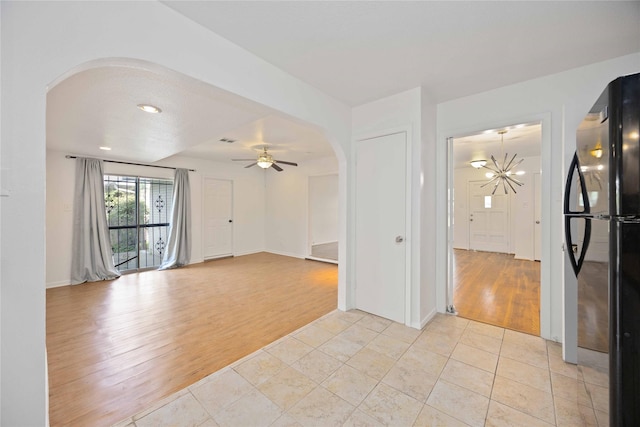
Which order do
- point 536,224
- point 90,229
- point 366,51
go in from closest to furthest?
1. point 366,51
2. point 90,229
3. point 536,224

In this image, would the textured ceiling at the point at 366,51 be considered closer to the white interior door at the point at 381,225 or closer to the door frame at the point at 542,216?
the door frame at the point at 542,216

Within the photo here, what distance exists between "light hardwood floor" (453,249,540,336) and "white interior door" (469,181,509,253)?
3.49ft

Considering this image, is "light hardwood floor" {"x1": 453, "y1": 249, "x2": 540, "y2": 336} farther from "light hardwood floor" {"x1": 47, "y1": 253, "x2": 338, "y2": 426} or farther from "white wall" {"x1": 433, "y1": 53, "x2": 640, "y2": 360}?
"light hardwood floor" {"x1": 47, "y1": 253, "x2": 338, "y2": 426}

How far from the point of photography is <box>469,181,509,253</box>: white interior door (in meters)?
6.89

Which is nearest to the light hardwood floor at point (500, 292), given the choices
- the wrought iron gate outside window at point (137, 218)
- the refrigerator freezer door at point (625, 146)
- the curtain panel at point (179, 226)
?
the refrigerator freezer door at point (625, 146)

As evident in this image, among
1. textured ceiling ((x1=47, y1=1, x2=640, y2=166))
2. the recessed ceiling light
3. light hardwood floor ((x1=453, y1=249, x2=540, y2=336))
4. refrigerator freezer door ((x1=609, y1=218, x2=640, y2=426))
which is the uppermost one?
textured ceiling ((x1=47, y1=1, x2=640, y2=166))

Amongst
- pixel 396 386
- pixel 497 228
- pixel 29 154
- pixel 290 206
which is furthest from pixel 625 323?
pixel 497 228

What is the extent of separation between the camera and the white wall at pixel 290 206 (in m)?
6.44

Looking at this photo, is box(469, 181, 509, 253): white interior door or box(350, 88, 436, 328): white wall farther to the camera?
box(469, 181, 509, 253): white interior door

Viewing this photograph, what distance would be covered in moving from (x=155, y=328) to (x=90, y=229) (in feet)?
10.8

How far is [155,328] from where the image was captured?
2.78 m

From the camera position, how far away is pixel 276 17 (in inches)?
63.2

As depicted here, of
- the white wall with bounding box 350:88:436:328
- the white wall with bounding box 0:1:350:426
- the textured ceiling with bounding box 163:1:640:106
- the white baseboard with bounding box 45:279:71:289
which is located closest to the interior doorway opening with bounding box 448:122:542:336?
the white wall with bounding box 350:88:436:328

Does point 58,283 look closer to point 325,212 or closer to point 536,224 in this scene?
point 325,212
